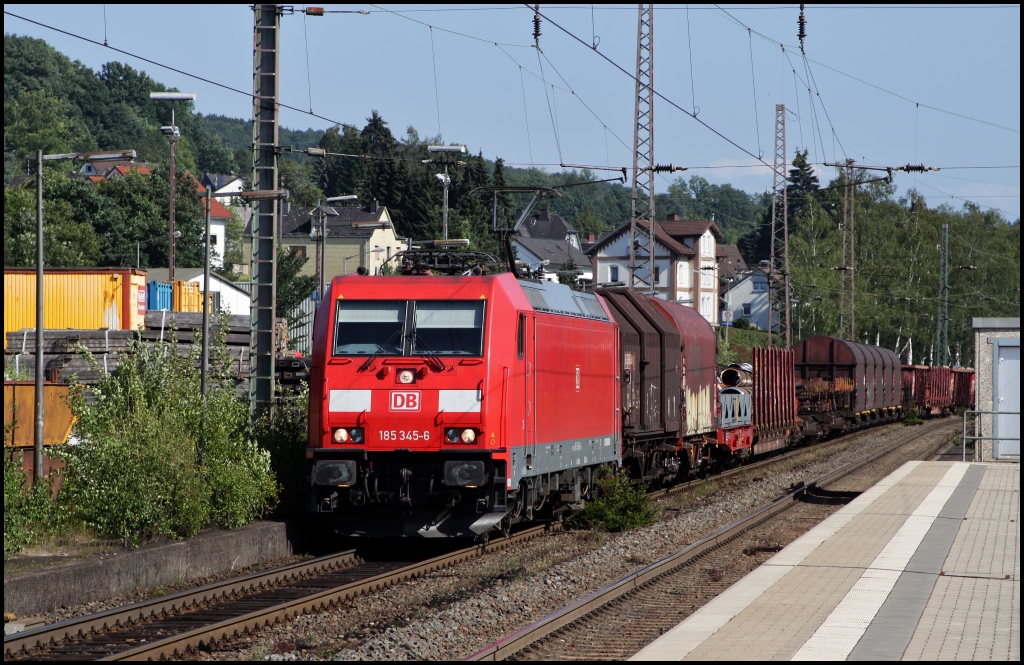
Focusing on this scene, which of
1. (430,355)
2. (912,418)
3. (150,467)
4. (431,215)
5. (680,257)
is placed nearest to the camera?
(150,467)

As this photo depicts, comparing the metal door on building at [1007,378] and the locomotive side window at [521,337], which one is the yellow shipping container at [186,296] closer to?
the metal door on building at [1007,378]

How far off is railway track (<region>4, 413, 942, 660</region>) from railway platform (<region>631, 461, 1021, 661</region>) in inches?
145

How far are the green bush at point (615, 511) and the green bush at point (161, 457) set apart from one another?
15.5ft

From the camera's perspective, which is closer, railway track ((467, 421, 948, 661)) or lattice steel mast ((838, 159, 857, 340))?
railway track ((467, 421, 948, 661))

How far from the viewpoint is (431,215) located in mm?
97875

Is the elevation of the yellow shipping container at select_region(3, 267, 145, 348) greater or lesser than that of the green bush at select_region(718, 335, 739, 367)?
greater

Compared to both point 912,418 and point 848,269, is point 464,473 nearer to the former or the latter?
point 848,269

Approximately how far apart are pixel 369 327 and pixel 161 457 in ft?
9.52

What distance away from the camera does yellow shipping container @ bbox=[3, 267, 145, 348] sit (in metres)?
30.8

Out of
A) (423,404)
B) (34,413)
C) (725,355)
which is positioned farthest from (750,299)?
(423,404)

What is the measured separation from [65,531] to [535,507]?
253 inches

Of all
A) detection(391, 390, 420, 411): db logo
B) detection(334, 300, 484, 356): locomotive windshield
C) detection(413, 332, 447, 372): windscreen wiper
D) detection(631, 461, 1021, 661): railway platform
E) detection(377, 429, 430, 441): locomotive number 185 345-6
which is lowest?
detection(631, 461, 1021, 661): railway platform

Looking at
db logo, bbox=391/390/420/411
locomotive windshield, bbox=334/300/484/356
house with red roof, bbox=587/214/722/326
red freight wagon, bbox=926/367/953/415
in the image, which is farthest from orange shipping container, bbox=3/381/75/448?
house with red roof, bbox=587/214/722/326

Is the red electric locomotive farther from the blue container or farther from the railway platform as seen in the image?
the blue container
